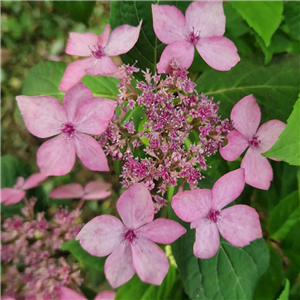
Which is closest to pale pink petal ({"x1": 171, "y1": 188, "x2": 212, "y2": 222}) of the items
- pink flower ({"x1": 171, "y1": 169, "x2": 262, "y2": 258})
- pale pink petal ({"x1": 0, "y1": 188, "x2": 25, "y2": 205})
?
pink flower ({"x1": 171, "y1": 169, "x2": 262, "y2": 258})

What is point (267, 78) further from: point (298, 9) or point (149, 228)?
point (149, 228)

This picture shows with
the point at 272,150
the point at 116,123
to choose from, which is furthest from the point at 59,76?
the point at 272,150

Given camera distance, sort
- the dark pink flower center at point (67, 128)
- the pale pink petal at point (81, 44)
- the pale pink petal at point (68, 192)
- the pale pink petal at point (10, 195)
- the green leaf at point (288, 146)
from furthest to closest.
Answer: the pale pink petal at point (68, 192) < the pale pink petal at point (10, 195) < the pale pink petal at point (81, 44) < the dark pink flower center at point (67, 128) < the green leaf at point (288, 146)

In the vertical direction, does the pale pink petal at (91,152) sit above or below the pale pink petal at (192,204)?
above

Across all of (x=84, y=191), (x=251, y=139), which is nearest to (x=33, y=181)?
(x=84, y=191)

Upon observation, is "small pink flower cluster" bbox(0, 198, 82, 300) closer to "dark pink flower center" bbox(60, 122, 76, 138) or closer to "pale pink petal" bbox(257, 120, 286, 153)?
"dark pink flower center" bbox(60, 122, 76, 138)

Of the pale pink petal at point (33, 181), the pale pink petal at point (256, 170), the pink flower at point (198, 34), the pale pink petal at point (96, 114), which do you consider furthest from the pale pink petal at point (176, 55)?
the pale pink petal at point (33, 181)

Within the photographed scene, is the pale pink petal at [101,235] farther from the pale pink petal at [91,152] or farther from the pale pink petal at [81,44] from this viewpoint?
the pale pink petal at [81,44]
